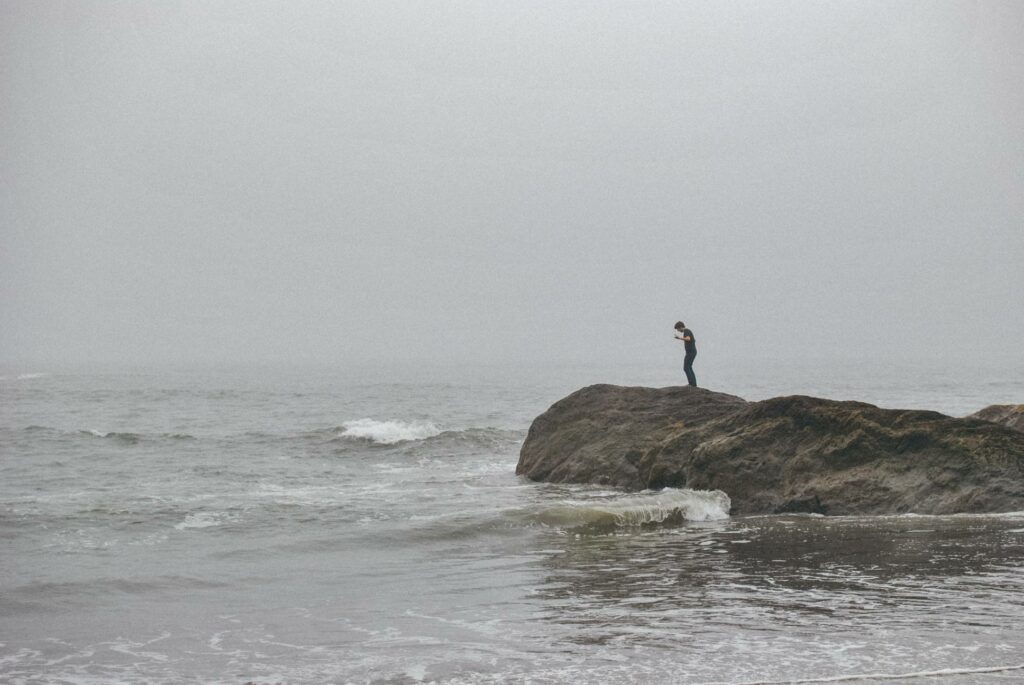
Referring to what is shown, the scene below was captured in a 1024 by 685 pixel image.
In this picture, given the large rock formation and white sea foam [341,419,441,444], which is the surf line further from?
white sea foam [341,419,441,444]

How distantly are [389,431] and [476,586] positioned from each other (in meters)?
23.3

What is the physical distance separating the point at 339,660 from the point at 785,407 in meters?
10.3

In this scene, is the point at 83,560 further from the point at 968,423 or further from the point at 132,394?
the point at 132,394

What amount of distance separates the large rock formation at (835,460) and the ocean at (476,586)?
22.0 inches

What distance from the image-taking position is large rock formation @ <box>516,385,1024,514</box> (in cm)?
1416

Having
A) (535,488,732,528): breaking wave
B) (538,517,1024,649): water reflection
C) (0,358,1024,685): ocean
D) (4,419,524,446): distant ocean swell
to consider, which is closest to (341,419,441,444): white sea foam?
(4,419,524,446): distant ocean swell

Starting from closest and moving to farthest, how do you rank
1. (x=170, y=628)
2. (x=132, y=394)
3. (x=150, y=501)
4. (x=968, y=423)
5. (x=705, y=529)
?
(x=170, y=628) → (x=705, y=529) → (x=968, y=423) → (x=150, y=501) → (x=132, y=394)

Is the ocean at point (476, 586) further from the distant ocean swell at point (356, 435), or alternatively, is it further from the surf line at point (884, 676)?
the distant ocean swell at point (356, 435)

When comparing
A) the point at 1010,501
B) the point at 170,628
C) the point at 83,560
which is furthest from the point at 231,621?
A: the point at 1010,501

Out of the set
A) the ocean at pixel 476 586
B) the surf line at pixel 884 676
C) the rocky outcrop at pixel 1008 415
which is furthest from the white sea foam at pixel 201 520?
the rocky outcrop at pixel 1008 415

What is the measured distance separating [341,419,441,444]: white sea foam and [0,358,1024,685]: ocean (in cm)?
1006

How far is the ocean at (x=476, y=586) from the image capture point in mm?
7230

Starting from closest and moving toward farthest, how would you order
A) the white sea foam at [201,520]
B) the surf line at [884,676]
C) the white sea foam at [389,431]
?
the surf line at [884,676] < the white sea foam at [201,520] < the white sea foam at [389,431]

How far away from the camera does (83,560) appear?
496 inches
